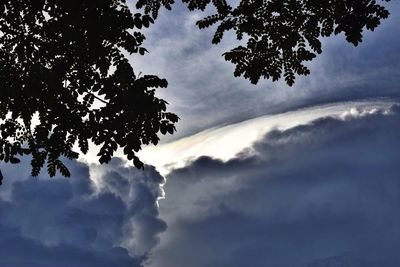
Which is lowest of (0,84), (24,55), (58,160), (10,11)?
(58,160)

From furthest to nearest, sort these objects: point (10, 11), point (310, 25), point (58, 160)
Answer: point (58, 160)
point (10, 11)
point (310, 25)

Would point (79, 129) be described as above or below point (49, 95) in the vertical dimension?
below

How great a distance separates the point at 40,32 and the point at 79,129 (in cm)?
173

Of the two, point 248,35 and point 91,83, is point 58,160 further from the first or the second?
point 248,35

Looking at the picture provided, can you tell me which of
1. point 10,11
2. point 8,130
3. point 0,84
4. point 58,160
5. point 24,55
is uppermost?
point 10,11

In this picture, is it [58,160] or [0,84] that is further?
[58,160]

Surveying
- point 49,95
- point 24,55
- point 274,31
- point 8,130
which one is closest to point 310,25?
point 274,31

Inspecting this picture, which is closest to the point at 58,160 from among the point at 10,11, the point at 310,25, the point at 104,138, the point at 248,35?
the point at 104,138

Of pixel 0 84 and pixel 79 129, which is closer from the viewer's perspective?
pixel 0 84

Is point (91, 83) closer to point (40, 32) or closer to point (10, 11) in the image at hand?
point (40, 32)

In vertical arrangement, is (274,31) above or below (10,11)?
below

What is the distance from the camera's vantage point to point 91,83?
7.40 metres

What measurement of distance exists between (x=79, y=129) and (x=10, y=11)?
2.19m

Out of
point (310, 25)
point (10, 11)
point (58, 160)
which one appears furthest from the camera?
point (58, 160)
